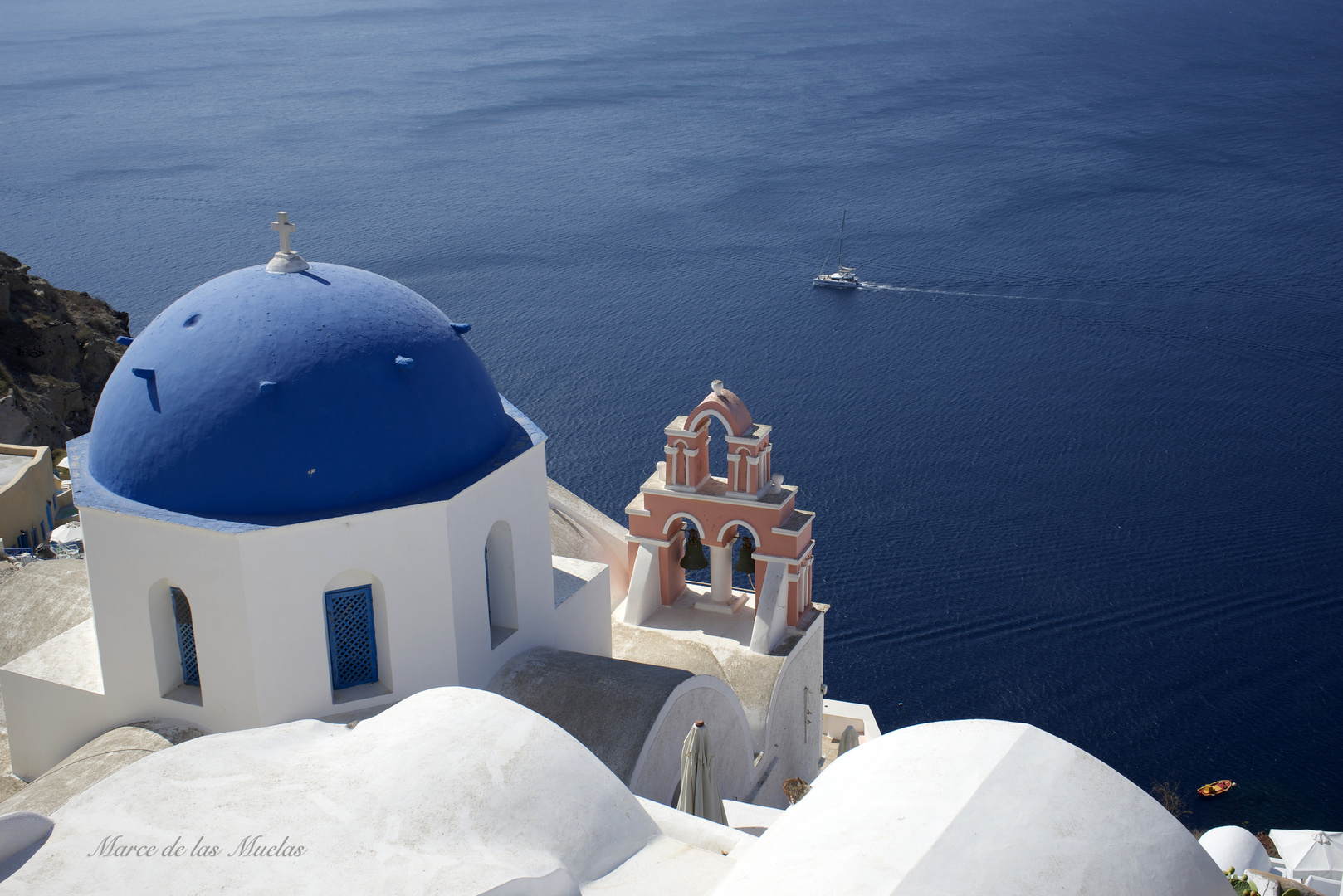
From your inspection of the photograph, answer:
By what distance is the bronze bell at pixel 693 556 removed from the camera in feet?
43.1

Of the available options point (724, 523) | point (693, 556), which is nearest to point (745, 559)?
point (724, 523)

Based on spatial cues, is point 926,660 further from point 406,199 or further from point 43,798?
point 406,199

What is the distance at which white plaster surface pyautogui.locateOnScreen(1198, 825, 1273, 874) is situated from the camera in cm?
1235

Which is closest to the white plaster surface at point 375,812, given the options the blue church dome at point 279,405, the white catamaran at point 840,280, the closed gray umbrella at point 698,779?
the closed gray umbrella at point 698,779

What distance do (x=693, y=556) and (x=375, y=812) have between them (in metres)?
7.62

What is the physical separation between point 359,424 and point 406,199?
42.2 meters

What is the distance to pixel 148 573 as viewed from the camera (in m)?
8.59

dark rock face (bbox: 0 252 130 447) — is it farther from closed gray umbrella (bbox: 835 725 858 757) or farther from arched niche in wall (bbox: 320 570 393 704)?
closed gray umbrella (bbox: 835 725 858 757)

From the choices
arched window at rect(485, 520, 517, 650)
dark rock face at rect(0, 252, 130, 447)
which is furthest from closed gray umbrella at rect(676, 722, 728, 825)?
dark rock face at rect(0, 252, 130, 447)

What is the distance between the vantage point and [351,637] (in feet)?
29.4

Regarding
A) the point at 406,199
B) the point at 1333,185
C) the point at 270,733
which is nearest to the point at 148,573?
the point at 270,733

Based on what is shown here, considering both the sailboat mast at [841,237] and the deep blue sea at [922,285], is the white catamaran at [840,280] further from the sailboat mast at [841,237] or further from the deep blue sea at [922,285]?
the deep blue sea at [922,285]

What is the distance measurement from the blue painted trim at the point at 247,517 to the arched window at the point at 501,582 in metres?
0.64

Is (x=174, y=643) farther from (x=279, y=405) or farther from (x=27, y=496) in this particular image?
(x=27, y=496)
